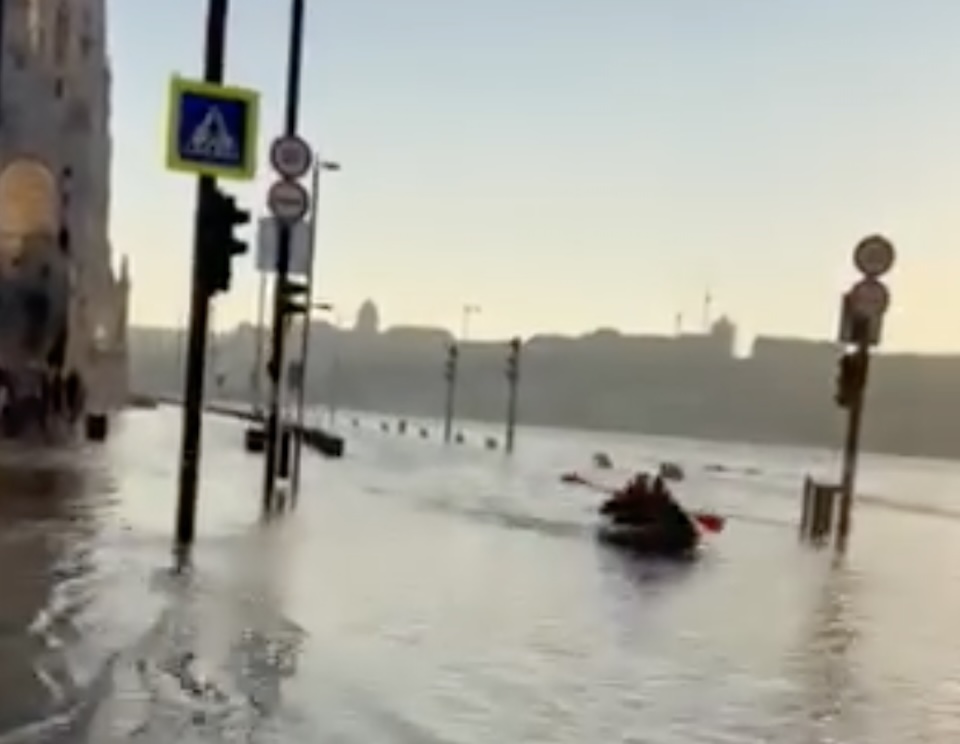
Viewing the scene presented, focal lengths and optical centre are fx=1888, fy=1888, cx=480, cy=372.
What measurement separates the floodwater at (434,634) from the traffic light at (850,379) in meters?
2.30

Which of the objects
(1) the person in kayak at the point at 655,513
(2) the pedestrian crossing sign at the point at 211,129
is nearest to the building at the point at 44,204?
(1) the person in kayak at the point at 655,513

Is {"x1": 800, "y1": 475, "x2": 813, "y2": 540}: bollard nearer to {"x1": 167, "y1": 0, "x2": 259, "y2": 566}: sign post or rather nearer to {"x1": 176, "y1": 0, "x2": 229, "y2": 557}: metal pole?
{"x1": 176, "y1": 0, "x2": 229, "y2": 557}: metal pole

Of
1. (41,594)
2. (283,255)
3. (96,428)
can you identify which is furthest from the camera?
(96,428)

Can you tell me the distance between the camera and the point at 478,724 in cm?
1106

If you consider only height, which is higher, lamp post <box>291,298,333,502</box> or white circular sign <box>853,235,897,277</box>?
white circular sign <box>853,235,897,277</box>

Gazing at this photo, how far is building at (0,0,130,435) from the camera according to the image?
50.2 m

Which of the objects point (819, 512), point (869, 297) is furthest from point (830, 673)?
point (819, 512)

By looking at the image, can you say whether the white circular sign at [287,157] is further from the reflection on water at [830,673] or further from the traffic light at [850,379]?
the reflection on water at [830,673]

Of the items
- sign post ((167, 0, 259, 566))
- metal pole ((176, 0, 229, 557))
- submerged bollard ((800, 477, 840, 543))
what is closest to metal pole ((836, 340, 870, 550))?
submerged bollard ((800, 477, 840, 543))

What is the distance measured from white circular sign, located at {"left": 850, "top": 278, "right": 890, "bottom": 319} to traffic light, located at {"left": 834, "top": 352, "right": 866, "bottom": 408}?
676 mm

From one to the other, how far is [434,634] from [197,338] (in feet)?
16.6

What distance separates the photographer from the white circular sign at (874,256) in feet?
85.3

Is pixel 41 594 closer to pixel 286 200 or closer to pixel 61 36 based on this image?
pixel 286 200

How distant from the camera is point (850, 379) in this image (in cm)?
2650
